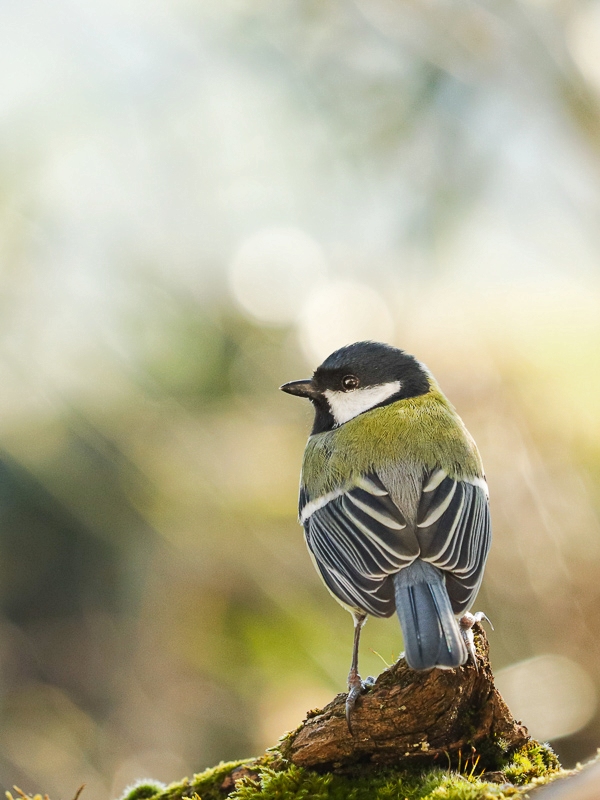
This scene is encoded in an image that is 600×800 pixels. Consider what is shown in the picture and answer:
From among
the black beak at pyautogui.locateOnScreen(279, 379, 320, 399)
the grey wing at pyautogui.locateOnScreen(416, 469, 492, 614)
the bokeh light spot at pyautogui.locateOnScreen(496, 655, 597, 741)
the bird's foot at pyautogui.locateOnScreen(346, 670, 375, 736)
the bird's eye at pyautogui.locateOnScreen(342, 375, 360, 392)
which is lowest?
the bird's foot at pyautogui.locateOnScreen(346, 670, 375, 736)

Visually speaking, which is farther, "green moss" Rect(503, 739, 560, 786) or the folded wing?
the folded wing

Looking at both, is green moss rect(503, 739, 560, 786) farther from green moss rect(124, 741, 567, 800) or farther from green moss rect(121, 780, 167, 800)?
green moss rect(121, 780, 167, 800)

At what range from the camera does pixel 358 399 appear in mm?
2258

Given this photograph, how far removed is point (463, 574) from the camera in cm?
161

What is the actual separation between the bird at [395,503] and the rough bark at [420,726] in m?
0.05

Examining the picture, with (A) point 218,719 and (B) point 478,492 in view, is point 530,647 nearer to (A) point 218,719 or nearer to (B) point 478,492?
(A) point 218,719

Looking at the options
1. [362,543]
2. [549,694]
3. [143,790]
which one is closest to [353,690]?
[362,543]

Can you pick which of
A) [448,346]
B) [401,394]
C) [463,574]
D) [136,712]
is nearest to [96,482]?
[136,712]

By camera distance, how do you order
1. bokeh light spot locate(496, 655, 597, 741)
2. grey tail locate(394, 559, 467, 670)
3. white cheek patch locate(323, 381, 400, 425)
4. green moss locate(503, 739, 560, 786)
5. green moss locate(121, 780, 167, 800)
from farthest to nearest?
bokeh light spot locate(496, 655, 597, 741) → white cheek patch locate(323, 381, 400, 425) → green moss locate(121, 780, 167, 800) → green moss locate(503, 739, 560, 786) → grey tail locate(394, 559, 467, 670)

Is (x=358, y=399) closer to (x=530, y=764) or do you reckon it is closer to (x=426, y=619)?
(x=426, y=619)

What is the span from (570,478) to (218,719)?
7.31ft

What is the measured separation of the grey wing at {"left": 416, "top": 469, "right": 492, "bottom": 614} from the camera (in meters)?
1.61

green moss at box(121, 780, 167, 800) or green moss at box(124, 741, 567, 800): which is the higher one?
green moss at box(121, 780, 167, 800)

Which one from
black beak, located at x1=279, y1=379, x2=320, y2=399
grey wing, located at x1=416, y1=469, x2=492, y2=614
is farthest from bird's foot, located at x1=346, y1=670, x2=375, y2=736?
black beak, located at x1=279, y1=379, x2=320, y2=399
